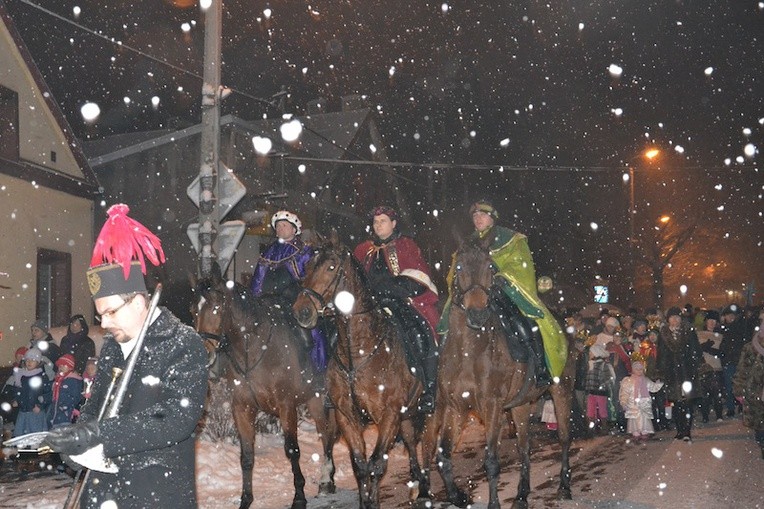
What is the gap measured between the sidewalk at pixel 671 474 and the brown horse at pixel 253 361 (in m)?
2.97

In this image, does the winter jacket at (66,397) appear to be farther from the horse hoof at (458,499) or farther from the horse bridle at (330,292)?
the horse hoof at (458,499)

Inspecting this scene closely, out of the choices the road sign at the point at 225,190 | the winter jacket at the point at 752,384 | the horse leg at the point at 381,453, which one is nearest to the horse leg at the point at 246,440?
the horse leg at the point at 381,453

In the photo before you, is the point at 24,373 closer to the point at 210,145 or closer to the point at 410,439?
the point at 210,145

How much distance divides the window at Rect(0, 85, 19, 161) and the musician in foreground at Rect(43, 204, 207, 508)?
1663 centimetres

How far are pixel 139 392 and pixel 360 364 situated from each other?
4.54 meters

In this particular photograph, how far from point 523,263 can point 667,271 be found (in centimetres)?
5098

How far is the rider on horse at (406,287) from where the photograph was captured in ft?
28.4

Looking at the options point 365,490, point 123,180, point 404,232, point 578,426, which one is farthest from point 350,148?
point 365,490

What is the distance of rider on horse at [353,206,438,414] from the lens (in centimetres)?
866

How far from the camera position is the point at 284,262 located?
1012 centimetres

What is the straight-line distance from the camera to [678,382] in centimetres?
1474

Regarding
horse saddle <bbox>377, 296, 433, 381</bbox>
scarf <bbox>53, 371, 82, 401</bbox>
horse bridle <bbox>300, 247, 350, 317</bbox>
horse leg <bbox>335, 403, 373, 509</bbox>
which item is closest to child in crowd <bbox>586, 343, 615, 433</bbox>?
horse saddle <bbox>377, 296, 433, 381</bbox>

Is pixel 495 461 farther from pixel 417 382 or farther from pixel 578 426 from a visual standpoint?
pixel 578 426

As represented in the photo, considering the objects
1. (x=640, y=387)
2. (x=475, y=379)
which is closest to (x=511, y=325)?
(x=475, y=379)
